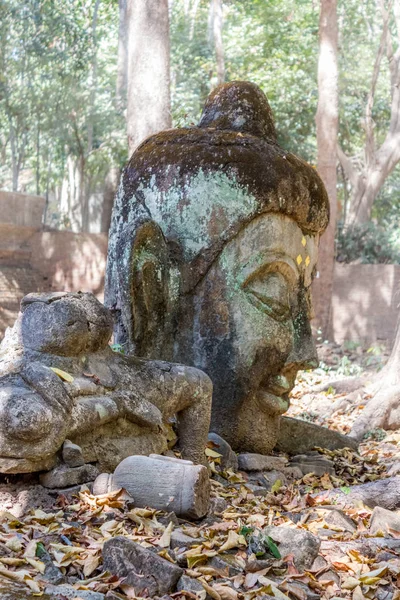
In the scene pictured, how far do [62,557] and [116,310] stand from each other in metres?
2.11

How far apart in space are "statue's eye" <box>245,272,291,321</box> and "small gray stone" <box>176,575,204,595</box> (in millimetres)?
2136

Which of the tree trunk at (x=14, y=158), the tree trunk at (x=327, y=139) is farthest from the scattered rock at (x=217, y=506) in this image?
the tree trunk at (x=14, y=158)

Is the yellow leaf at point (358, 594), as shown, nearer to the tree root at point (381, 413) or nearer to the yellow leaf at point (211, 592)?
the yellow leaf at point (211, 592)

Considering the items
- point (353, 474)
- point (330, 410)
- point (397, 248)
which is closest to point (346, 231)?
point (397, 248)

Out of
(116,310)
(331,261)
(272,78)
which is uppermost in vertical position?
(272,78)

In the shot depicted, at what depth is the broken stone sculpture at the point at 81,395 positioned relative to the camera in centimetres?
324

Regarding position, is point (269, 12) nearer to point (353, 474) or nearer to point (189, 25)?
point (189, 25)

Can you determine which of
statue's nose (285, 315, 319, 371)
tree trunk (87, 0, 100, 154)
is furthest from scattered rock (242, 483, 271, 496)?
tree trunk (87, 0, 100, 154)

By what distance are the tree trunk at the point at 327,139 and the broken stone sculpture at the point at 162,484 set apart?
29.8 ft

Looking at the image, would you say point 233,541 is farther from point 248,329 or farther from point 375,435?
point 375,435

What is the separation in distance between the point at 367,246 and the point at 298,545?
1398 centimetres

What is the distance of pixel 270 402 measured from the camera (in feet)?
15.9

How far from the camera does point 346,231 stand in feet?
56.5

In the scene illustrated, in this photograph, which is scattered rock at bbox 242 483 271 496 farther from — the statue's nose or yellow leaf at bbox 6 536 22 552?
yellow leaf at bbox 6 536 22 552
